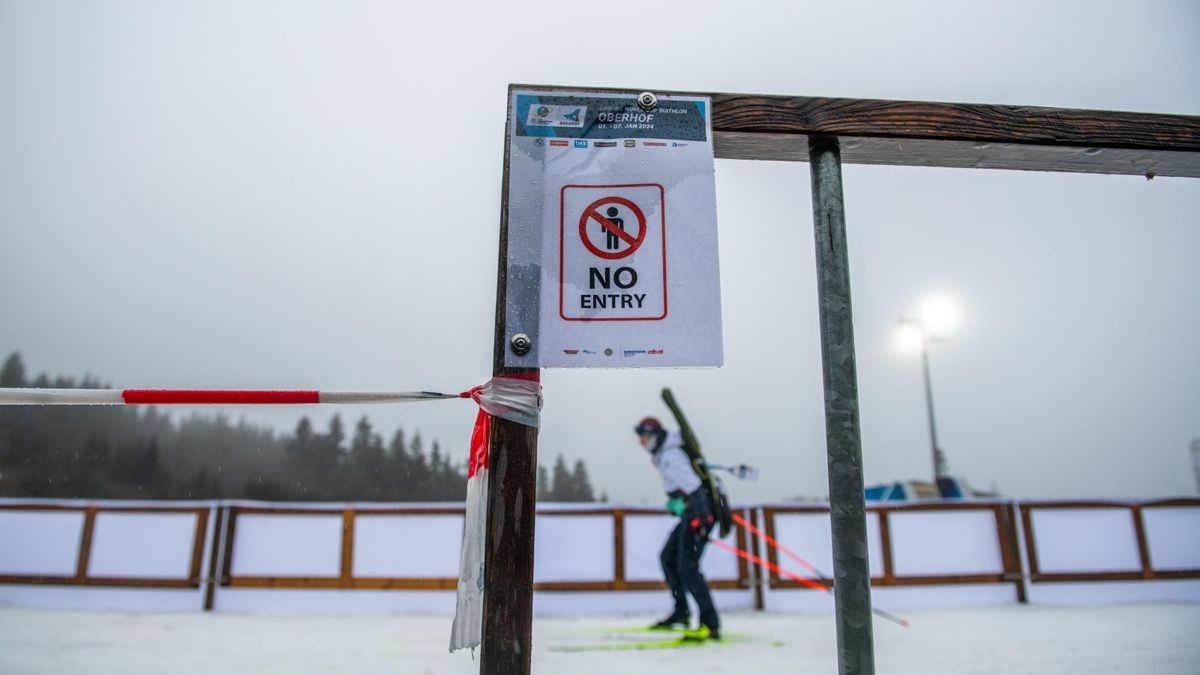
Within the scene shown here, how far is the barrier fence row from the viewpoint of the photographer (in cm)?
800

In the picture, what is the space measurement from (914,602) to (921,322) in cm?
1025

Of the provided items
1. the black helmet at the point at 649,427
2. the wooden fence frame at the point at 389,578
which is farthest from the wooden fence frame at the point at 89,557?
the black helmet at the point at 649,427

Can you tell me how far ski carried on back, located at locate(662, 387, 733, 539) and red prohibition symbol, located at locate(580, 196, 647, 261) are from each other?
3.98 m

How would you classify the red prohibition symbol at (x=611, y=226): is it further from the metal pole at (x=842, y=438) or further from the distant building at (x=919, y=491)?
the distant building at (x=919, y=491)

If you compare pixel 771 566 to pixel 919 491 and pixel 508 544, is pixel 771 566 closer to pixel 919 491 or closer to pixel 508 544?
pixel 508 544

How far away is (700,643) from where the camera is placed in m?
5.26

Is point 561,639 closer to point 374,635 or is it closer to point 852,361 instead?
point 374,635

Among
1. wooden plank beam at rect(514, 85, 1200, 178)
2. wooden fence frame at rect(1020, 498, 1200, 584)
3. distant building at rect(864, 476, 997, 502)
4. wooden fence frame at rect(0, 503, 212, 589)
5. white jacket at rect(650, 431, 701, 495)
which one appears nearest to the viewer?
wooden plank beam at rect(514, 85, 1200, 178)

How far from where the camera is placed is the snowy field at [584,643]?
405 cm

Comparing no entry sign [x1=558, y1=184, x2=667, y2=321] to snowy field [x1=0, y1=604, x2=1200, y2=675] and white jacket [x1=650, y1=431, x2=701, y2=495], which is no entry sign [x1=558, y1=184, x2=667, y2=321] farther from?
white jacket [x1=650, y1=431, x2=701, y2=495]

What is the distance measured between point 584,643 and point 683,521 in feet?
4.03

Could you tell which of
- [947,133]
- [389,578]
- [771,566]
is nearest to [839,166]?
[947,133]

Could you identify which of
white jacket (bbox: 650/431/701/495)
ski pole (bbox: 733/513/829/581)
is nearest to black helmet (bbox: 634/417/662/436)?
white jacket (bbox: 650/431/701/495)

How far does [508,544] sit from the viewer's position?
1579 mm
